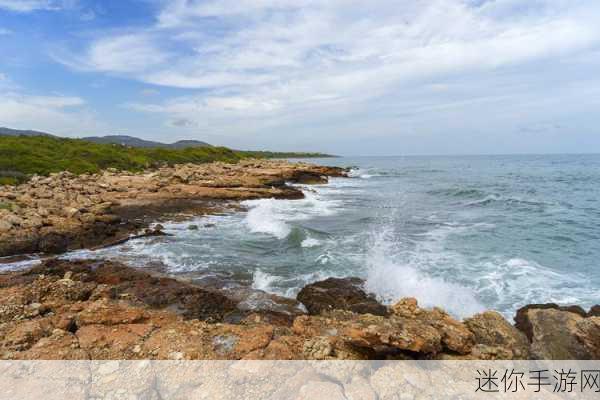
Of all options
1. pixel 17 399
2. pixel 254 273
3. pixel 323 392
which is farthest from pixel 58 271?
pixel 323 392

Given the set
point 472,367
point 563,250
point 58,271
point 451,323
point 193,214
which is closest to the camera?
point 472,367

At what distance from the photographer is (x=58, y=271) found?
32.6 feet

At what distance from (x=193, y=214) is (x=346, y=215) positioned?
32.5ft

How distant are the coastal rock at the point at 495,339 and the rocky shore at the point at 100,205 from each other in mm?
13951

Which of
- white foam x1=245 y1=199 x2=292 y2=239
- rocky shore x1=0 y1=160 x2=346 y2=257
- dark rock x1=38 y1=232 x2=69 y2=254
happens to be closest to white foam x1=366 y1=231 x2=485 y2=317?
white foam x1=245 y1=199 x2=292 y2=239

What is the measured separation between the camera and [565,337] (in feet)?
15.4

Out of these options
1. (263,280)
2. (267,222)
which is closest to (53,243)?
(263,280)

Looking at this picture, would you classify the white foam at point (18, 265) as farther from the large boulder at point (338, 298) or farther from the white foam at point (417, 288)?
the white foam at point (417, 288)

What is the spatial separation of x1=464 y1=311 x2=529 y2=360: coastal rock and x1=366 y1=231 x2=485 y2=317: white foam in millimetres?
2925

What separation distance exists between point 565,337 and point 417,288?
4.91 meters

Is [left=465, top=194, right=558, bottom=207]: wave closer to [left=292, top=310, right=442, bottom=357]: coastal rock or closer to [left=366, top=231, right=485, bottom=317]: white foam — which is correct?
[left=366, top=231, right=485, bottom=317]: white foam

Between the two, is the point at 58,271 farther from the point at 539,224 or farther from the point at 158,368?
the point at 539,224

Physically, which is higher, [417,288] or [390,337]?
[390,337]

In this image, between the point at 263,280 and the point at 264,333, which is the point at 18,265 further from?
the point at 264,333
